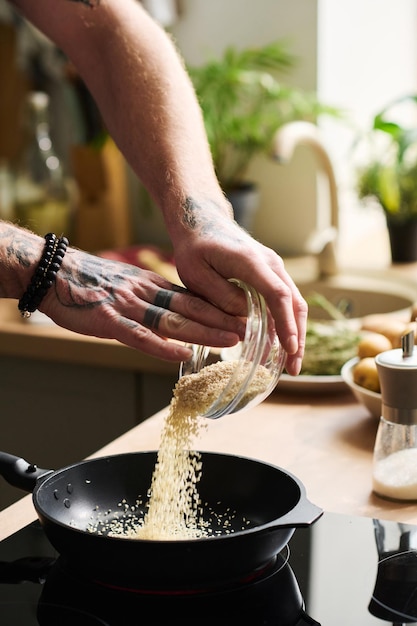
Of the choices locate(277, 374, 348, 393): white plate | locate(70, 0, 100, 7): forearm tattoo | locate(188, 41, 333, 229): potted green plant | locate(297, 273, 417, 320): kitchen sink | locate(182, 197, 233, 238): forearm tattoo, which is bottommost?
locate(297, 273, 417, 320): kitchen sink

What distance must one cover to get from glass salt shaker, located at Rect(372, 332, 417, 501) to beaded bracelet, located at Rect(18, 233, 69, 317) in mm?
367

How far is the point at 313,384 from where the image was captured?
4.67 ft

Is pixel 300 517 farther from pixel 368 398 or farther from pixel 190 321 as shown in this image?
pixel 368 398

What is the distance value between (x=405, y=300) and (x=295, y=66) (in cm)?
66

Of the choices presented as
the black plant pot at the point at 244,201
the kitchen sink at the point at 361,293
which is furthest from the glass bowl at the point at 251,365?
the black plant pot at the point at 244,201

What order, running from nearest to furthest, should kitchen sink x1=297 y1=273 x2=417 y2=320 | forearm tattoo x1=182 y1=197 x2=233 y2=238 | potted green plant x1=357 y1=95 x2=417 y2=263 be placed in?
forearm tattoo x1=182 y1=197 x2=233 y2=238 → kitchen sink x1=297 y1=273 x2=417 y2=320 → potted green plant x1=357 y1=95 x2=417 y2=263

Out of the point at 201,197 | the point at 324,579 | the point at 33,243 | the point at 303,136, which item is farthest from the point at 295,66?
the point at 324,579

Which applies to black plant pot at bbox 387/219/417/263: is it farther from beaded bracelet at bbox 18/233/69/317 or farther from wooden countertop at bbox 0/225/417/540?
beaded bracelet at bbox 18/233/69/317

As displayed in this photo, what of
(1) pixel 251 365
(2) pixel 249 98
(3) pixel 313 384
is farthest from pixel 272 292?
(2) pixel 249 98

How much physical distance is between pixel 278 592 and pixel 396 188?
1.59 m

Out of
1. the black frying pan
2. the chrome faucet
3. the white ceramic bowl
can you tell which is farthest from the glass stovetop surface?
the chrome faucet

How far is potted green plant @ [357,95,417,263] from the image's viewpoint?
224cm

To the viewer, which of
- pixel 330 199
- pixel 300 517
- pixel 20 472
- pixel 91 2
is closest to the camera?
pixel 300 517

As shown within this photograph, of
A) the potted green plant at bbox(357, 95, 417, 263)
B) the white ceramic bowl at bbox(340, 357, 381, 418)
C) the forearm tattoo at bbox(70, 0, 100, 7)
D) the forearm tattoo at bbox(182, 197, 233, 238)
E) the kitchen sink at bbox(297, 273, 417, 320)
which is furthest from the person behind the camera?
the potted green plant at bbox(357, 95, 417, 263)
